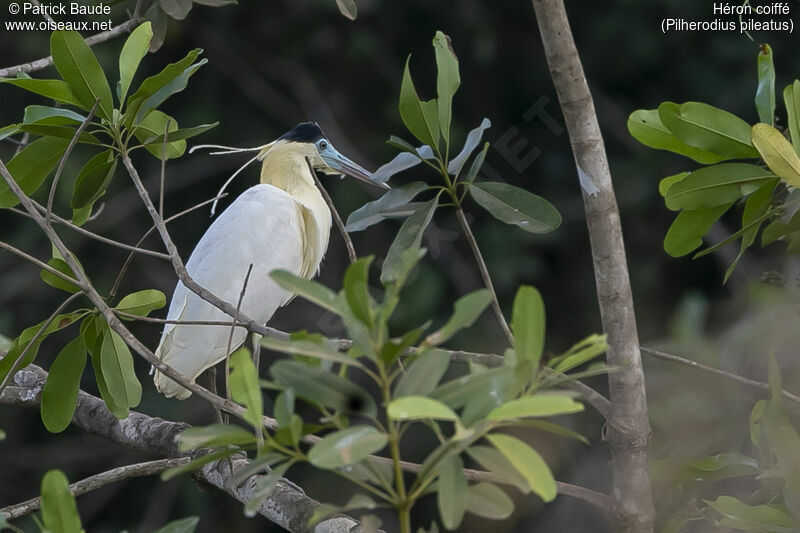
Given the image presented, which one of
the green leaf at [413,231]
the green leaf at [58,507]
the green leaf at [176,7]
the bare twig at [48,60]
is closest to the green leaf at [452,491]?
the green leaf at [58,507]

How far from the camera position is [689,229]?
3.76 feet

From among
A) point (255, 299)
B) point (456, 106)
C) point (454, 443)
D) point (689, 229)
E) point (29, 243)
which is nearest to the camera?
point (454, 443)

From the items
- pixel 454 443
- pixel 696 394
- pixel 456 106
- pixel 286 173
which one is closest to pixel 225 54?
pixel 456 106

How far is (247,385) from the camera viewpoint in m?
0.71

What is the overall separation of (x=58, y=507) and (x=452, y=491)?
29cm

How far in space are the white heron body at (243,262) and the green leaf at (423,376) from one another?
49.9 inches

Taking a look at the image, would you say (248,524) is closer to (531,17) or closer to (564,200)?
(564,200)

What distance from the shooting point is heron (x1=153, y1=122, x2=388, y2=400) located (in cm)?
200

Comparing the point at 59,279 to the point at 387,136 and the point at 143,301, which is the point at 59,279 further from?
the point at 387,136

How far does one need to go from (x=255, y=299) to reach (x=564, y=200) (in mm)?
1751

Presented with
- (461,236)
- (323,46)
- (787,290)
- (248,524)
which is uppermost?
(323,46)

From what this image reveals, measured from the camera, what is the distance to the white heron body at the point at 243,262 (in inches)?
78.5

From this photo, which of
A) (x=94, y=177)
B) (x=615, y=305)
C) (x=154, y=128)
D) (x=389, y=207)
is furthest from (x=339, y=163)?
(x=615, y=305)

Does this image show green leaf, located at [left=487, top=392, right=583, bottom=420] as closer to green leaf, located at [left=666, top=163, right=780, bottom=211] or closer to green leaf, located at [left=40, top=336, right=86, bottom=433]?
green leaf, located at [left=666, top=163, right=780, bottom=211]
